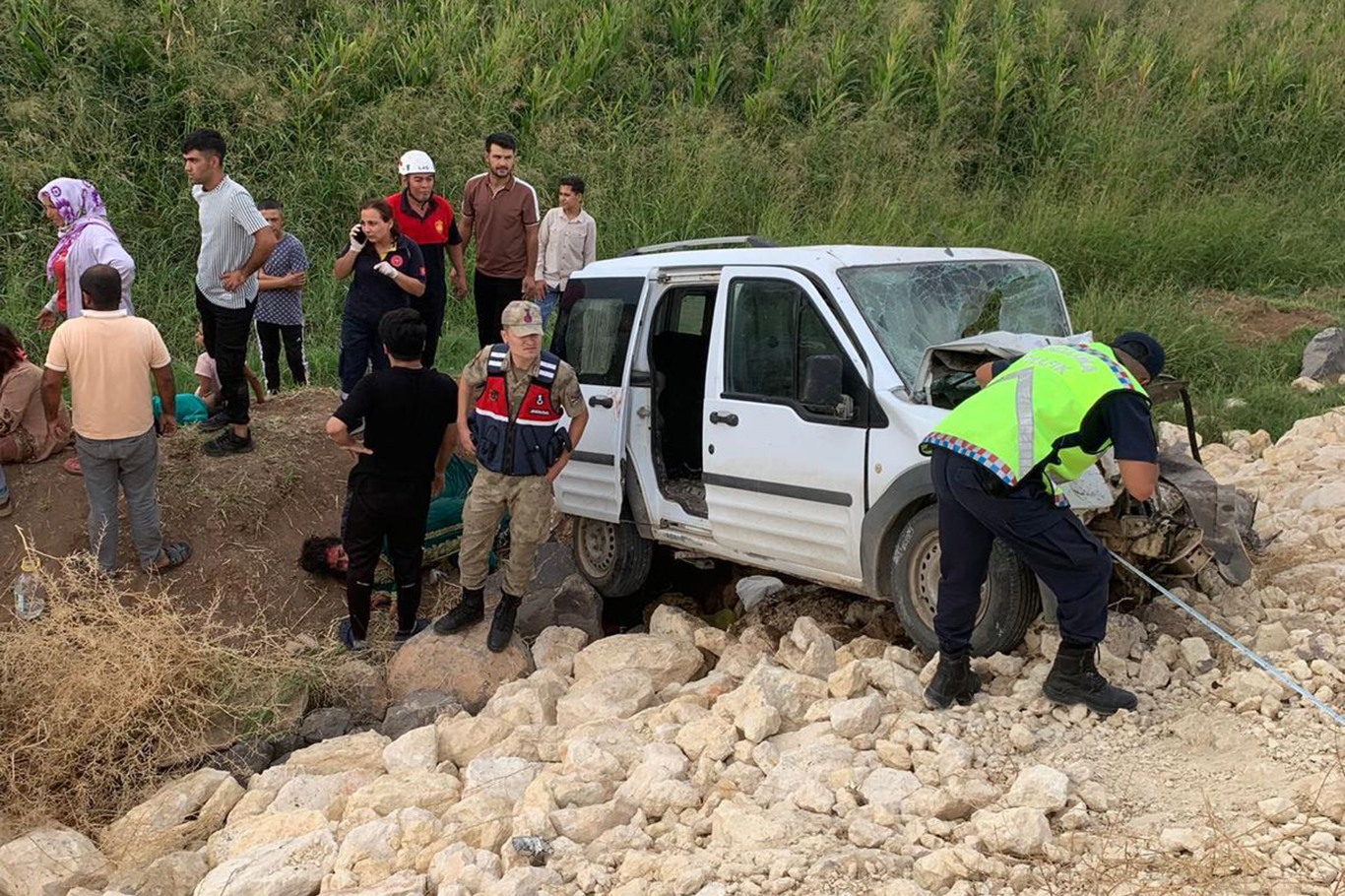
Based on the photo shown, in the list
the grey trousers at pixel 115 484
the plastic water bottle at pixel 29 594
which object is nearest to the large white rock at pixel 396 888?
the grey trousers at pixel 115 484

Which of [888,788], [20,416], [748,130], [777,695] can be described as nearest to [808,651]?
[777,695]

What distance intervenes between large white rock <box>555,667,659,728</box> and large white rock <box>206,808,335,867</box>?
1.10 meters

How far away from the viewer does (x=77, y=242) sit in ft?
23.2

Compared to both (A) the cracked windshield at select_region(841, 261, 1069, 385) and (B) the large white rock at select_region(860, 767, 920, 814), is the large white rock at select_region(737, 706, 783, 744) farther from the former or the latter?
(A) the cracked windshield at select_region(841, 261, 1069, 385)

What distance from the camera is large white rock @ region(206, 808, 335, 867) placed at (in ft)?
15.3

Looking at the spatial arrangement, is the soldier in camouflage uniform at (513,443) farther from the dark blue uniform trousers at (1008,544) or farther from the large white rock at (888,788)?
the large white rock at (888,788)

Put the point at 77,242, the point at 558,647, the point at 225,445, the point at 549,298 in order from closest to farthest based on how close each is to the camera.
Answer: the point at 558,647 < the point at 77,242 < the point at 225,445 < the point at 549,298

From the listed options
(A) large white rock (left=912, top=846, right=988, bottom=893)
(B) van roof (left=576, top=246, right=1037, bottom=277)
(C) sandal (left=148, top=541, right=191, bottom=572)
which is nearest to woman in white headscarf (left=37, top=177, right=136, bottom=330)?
(C) sandal (left=148, top=541, right=191, bottom=572)

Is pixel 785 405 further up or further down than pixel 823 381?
further down

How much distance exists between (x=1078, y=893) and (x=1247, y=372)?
9.05m

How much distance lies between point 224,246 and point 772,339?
3311 mm

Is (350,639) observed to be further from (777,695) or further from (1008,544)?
(1008,544)

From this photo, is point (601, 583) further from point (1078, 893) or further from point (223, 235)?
point (1078, 893)

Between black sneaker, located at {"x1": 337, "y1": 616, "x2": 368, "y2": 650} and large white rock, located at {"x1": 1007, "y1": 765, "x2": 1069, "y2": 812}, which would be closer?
large white rock, located at {"x1": 1007, "y1": 765, "x2": 1069, "y2": 812}
